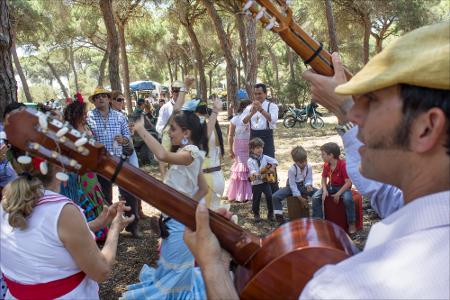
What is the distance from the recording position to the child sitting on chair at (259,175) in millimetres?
5586

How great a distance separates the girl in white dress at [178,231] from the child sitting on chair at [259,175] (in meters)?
1.95

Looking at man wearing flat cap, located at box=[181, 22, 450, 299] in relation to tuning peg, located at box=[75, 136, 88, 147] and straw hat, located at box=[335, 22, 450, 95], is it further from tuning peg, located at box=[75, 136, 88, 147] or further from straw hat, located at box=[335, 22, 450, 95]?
tuning peg, located at box=[75, 136, 88, 147]

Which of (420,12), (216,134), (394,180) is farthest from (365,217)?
(420,12)

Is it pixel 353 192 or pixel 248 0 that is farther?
pixel 353 192

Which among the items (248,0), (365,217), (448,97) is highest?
(248,0)

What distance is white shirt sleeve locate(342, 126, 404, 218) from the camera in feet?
4.94

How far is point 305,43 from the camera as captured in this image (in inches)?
Answer: 69.2

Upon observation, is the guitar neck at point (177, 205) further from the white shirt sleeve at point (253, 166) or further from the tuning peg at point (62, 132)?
the white shirt sleeve at point (253, 166)

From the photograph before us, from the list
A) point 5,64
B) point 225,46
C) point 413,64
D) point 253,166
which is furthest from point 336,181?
point 225,46

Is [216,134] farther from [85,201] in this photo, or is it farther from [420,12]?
[420,12]

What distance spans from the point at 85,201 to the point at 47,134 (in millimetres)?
3226

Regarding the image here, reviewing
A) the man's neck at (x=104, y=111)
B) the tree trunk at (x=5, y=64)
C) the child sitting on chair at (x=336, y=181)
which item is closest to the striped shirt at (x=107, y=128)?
the man's neck at (x=104, y=111)

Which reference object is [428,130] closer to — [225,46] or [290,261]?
[290,261]

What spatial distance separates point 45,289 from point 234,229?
101 cm
